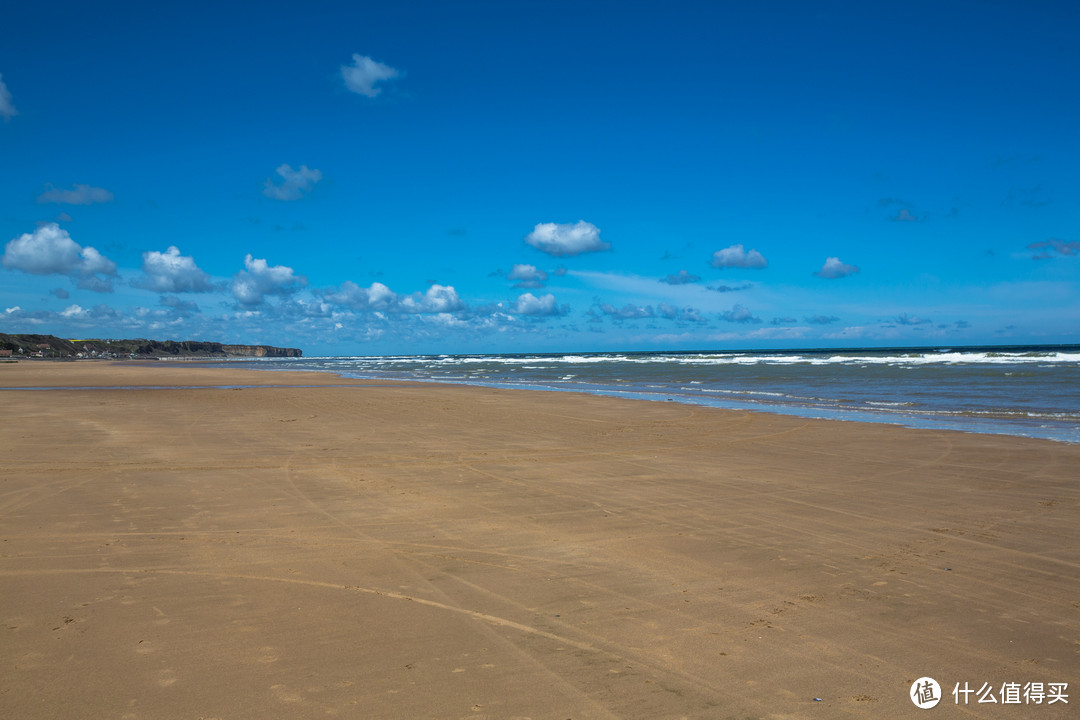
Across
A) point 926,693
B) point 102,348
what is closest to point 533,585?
point 926,693

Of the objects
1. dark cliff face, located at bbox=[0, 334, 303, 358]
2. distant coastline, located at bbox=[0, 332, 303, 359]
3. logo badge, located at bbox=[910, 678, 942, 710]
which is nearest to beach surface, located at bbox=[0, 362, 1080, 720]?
logo badge, located at bbox=[910, 678, 942, 710]

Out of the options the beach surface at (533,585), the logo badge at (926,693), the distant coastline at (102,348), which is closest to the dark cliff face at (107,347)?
the distant coastline at (102,348)

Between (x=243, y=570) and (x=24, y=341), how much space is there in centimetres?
14061

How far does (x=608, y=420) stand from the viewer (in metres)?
16.1

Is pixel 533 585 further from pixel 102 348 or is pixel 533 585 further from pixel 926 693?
pixel 102 348

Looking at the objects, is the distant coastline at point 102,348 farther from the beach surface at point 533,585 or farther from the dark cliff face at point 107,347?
the beach surface at point 533,585

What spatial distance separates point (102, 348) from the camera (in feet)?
468

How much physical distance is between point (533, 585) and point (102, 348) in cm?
16684

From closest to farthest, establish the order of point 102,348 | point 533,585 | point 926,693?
1. point 926,693
2. point 533,585
3. point 102,348

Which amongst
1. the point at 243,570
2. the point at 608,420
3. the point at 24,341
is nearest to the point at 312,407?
the point at 608,420

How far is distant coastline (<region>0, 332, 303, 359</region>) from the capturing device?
10950 cm

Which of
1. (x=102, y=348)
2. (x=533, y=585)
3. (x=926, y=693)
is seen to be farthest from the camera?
(x=102, y=348)

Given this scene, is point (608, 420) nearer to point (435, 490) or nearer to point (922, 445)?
point (922, 445)

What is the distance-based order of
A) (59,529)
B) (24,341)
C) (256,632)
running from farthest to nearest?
(24,341) → (59,529) → (256,632)
